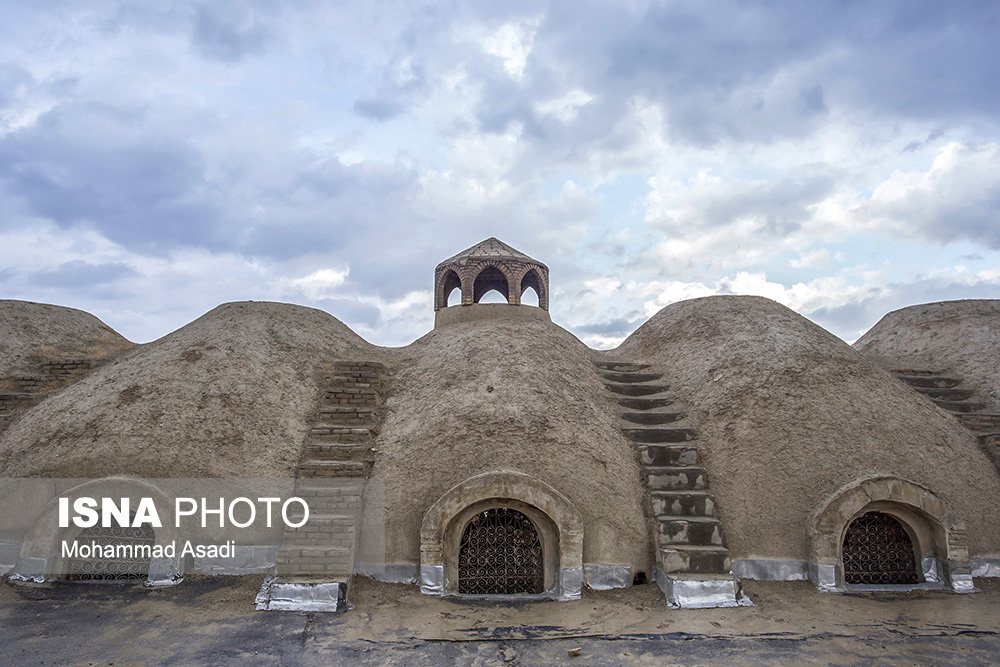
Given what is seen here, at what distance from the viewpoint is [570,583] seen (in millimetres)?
8484

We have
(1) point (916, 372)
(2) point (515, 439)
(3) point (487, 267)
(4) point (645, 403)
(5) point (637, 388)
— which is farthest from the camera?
(3) point (487, 267)

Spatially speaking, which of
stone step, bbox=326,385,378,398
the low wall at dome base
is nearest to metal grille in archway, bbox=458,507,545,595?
stone step, bbox=326,385,378,398

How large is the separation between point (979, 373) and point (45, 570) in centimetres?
1916

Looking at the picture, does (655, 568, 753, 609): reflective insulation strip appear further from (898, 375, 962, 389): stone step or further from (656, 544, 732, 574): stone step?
(898, 375, 962, 389): stone step

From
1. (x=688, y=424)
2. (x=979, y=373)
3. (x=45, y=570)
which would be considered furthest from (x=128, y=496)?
(x=979, y=373)

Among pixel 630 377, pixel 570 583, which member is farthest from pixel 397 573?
pixel 630 377

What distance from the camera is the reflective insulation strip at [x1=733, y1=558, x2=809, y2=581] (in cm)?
887

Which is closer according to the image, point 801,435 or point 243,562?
point 243,562

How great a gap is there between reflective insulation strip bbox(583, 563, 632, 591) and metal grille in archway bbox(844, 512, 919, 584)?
11.9ft

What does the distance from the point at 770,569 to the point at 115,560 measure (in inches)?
404

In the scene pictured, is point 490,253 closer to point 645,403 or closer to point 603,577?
point 645,403

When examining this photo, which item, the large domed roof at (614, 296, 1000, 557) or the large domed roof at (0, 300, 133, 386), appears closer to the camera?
the large domed roof at (614, 296, 1000, 557)

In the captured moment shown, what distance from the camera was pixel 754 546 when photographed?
905 cm

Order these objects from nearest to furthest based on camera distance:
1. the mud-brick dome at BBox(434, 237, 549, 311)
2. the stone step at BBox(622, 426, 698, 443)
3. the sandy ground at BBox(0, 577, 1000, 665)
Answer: the sandy ground at BBox(0, 577, 1000, 665)
the stone step at BBox(622, 426, 698, 443)
the mud-brick dome at BBox(434, 237, 549, 311)
